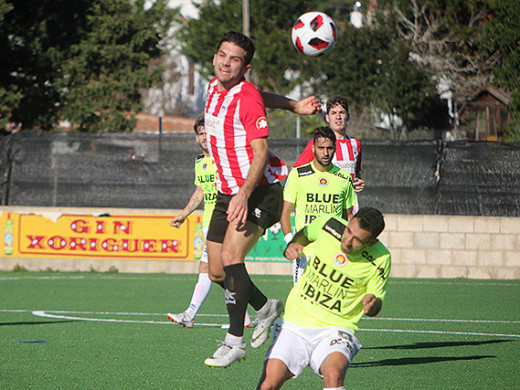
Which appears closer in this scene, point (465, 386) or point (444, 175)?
point (465, 386)

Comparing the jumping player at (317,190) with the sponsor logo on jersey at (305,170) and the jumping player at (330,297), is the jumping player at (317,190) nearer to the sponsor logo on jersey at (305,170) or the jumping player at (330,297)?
the sponsor logo on jersey at (305,170)

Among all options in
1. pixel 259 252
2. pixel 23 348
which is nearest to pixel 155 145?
pixel 259 252

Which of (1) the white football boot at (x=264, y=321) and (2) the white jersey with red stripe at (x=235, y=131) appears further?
(1) the white football boot at (x=264, y=321)

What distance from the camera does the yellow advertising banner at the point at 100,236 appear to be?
663 inches

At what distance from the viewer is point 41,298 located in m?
13.2

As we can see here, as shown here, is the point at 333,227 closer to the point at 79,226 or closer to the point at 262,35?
the point at 79,226

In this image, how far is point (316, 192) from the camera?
322 inches

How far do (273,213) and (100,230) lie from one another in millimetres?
11645

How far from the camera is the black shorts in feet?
19.4

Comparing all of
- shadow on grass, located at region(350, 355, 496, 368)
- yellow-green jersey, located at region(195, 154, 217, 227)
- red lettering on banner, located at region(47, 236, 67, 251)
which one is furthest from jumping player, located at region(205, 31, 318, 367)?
red lettering on banner, located at region(47, 236, 67, 251)

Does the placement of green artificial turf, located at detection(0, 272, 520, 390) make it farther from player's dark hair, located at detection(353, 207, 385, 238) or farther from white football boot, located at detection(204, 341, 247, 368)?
player's dark hair, located at detection(353, 207, 385, 238)

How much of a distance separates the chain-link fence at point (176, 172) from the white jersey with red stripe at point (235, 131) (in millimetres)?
10363

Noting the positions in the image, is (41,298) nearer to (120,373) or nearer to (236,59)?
(120,373)

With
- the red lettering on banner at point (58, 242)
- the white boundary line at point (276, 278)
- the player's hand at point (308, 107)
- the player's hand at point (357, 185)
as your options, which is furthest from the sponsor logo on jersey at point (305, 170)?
the red lettering on banner at point (58, 242)
